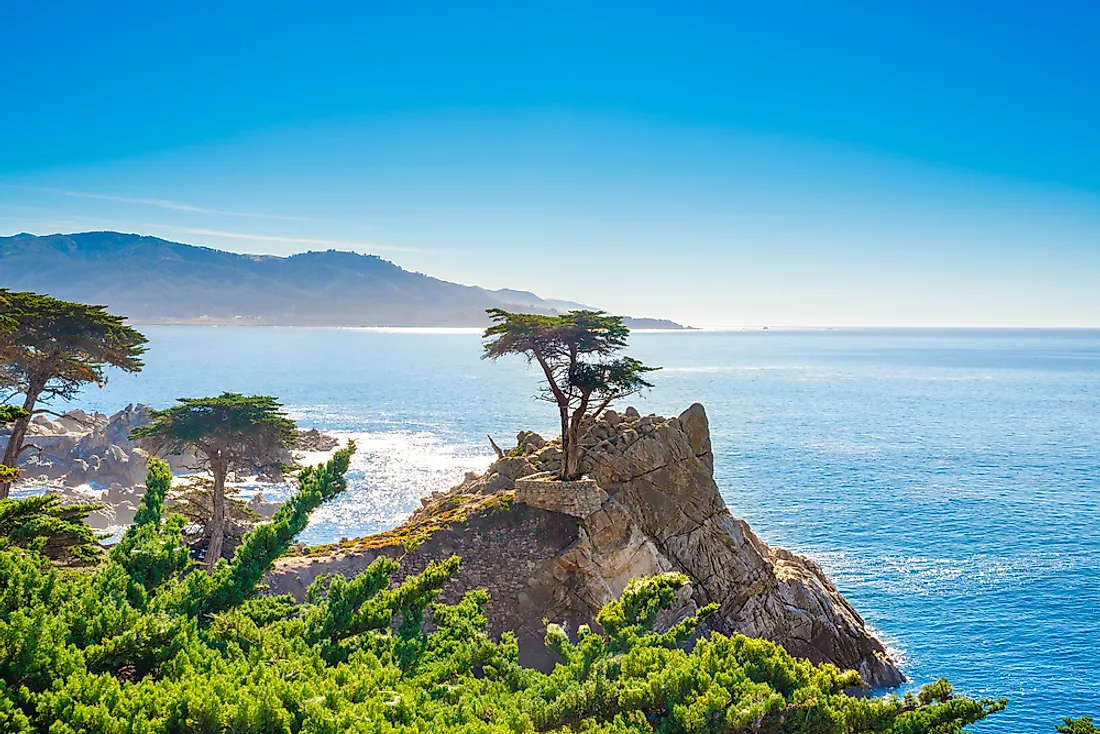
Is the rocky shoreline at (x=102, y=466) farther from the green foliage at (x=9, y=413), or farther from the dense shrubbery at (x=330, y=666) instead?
the green foliage at (x=9, y=413)

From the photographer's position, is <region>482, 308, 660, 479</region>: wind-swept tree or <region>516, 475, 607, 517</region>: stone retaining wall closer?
<region>516, 475, 607, 517</region>: stone retaining wall

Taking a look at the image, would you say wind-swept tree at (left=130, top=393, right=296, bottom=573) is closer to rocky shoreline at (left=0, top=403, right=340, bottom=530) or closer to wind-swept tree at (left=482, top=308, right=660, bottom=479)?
wind-swept tree at (left=482, top=308, right=660, bottom=479)

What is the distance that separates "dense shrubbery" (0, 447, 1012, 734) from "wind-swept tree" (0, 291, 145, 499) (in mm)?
13946

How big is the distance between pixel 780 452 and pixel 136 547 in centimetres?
7240

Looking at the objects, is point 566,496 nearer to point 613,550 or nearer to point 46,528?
point 613,550

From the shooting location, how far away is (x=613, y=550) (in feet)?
101

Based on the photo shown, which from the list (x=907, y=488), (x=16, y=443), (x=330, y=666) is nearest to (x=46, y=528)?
(x=330, y=666)

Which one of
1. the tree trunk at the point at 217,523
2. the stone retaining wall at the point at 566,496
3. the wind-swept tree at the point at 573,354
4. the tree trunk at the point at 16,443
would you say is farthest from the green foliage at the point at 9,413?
the stone retaining wall at the point at 566,496

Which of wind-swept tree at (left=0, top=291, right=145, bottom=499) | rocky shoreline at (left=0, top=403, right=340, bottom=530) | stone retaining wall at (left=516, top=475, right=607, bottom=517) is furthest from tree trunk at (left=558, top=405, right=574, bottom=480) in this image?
rocky shoreline at (left=0, top=403, right=340, bottom=530)

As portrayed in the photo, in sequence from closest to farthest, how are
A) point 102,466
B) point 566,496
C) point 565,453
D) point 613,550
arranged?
1. point 613,550
2. point 566,496
3. point 565,453
4. point 102,466

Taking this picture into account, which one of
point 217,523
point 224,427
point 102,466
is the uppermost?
point 224,427

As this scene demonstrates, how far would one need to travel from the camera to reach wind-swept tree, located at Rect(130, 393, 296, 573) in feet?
101

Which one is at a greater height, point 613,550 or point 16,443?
point 16,443

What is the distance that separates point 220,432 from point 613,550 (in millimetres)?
16754
